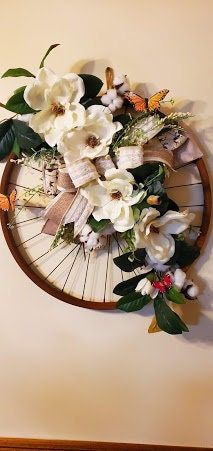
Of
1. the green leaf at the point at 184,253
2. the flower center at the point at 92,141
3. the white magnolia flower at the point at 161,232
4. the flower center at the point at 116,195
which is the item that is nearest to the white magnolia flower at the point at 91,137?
the flower center at the point at 92,141

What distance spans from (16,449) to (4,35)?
4.38ft

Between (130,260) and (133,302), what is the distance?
0.45 feet

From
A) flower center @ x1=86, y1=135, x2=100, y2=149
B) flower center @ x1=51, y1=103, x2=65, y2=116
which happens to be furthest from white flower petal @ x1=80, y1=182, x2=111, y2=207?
flower center @ x1=51, y1=103, x2=65, y2=116

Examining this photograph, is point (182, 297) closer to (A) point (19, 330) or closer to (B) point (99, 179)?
(B) point (99, 179)

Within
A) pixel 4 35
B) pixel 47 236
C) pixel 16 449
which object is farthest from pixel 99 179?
pixel 16 449

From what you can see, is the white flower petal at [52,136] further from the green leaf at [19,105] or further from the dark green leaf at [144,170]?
the dark green leaf at [144,170]

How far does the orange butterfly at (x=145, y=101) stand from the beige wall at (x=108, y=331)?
12 centimetres

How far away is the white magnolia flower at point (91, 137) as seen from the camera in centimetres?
112

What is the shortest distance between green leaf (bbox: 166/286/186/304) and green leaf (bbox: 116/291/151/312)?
0.21 ft

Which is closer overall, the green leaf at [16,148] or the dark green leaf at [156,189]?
the dark green leaf at [156,189]

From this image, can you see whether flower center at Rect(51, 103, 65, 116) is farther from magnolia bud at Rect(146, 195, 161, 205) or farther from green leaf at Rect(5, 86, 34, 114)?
magnolia bud at Rect(146, 195, 161, 205)

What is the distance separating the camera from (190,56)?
126 centimetres

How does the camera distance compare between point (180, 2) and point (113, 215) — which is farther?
point (180, 2)

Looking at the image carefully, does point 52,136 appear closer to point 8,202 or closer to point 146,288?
point 8,202
